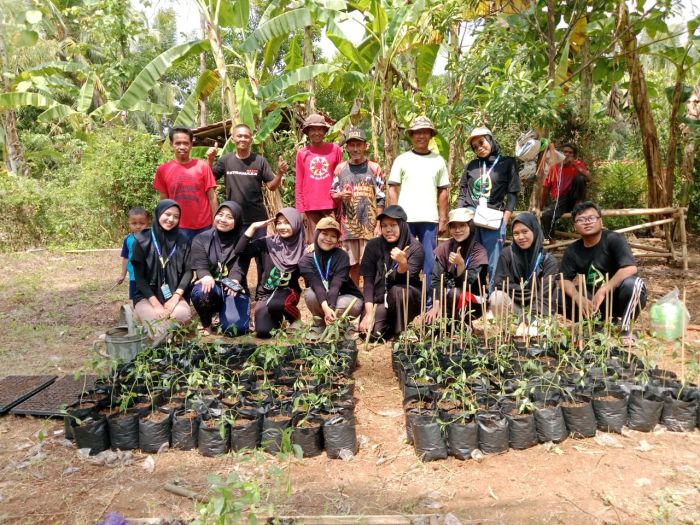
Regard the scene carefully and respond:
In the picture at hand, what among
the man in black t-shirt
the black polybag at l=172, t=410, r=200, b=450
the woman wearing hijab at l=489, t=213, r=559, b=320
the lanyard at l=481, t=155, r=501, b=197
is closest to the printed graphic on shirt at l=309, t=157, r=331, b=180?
the man in black t-shirt

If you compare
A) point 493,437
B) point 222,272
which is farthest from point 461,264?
point 222,272

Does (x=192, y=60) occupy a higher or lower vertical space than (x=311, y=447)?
higher

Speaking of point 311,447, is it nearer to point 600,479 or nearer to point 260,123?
point 600,479

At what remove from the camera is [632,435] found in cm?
286

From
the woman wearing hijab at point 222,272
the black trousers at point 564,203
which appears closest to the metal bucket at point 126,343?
the woman wearing hijab at point 222,272

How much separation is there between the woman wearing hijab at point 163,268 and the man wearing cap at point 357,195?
143 centimetres

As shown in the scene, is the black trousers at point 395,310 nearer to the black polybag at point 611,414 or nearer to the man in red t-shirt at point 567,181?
the black polybag at point 611,414

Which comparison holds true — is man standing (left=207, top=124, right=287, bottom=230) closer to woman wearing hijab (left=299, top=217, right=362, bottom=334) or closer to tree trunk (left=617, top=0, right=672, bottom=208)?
woman wearing hijab (left=299, top=217, right=362, bottom=334)

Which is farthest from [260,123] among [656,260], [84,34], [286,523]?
[84,34]

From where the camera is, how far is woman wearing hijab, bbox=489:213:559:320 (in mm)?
4246

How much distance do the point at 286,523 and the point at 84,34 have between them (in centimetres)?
1719

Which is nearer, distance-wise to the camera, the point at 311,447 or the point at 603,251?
the point at 311,447

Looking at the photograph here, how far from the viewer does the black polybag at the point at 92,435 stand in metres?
2.78

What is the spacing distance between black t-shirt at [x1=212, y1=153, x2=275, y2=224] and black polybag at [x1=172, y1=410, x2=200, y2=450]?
2.52 metres
